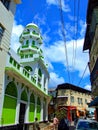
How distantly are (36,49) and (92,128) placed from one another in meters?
19.1

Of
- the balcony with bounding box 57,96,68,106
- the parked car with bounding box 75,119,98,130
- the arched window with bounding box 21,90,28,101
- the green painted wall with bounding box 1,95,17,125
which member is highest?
the balcony with bounding box 57,96,68,106

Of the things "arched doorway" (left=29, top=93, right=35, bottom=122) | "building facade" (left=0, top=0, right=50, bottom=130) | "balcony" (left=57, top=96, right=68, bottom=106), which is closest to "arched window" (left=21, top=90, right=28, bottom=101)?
"building facade" (left=0, top=0, right=50, bottom=130)

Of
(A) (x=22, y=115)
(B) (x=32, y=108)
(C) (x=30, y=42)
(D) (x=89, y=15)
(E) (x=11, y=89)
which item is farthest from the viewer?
(C) (x=30, y=42)

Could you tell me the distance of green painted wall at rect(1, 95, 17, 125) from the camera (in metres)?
12.4

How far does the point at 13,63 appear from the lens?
572 inches

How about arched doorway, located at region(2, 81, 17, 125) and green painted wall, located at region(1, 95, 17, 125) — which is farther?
arched doorway, located at region(2, 81, 17, 125)

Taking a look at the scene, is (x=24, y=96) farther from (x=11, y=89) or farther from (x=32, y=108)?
(x=11, y=89)

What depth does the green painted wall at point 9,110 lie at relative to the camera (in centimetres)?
1242

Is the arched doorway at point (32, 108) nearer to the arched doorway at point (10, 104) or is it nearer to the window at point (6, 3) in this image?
the arched doorway at point (10, 104)

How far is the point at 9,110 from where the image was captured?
13289mm

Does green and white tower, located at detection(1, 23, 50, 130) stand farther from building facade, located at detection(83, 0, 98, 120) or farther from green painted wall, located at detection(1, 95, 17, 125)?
building facade, located at detection(83, 0, 98, 120)

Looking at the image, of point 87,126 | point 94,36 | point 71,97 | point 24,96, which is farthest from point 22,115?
point 71,97

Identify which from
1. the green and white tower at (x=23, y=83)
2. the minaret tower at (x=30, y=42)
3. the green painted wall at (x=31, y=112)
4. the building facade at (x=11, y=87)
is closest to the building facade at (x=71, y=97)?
the green and white tower at (x=23, y=83)

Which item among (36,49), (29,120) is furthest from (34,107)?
(36,49)
